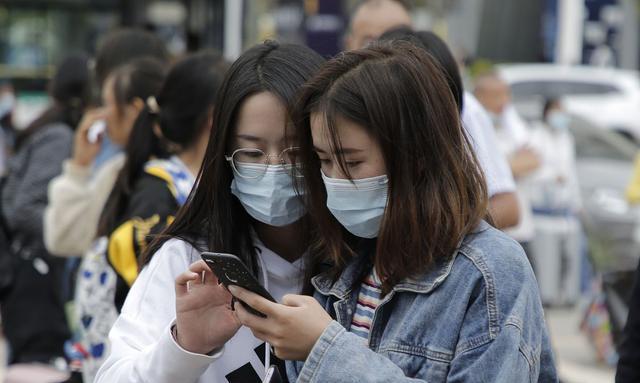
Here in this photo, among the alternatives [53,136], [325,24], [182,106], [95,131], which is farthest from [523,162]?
[325,24]

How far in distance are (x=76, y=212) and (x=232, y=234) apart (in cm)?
225

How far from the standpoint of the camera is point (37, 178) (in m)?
5.32

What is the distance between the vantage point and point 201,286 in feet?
6.66

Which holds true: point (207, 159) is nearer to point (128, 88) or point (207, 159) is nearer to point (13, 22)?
point (128, 88)

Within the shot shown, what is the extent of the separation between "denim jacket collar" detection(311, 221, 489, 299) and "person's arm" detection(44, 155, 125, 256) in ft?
7.70

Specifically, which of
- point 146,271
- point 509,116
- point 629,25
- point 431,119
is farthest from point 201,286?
point 629,25

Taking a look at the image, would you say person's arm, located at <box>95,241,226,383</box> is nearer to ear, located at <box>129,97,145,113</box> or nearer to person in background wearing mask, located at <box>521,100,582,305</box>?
ear, located at <box>129,97,145,113</box>

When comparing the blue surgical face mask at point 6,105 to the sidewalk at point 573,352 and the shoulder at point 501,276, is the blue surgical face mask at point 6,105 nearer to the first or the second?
the sidewalk at point 573,352

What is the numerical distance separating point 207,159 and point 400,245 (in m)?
0.52

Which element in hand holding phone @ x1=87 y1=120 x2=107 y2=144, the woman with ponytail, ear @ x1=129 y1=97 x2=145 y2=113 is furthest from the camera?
hand holding phone @ x1=87 y1=120 x2=107 y2=144

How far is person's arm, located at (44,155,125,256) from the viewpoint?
430 centimetres

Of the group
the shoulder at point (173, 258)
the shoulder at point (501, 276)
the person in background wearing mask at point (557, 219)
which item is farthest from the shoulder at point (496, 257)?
the person in background wearing mask at point (557, 219)

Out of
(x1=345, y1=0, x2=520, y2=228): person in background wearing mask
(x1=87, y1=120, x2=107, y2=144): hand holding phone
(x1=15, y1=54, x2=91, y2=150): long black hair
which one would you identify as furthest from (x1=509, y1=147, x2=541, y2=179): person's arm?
(x1=87, y1=120, x2=107, y2=144): hand holding phone

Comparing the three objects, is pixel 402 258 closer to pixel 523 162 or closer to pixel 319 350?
pixel 319 350
